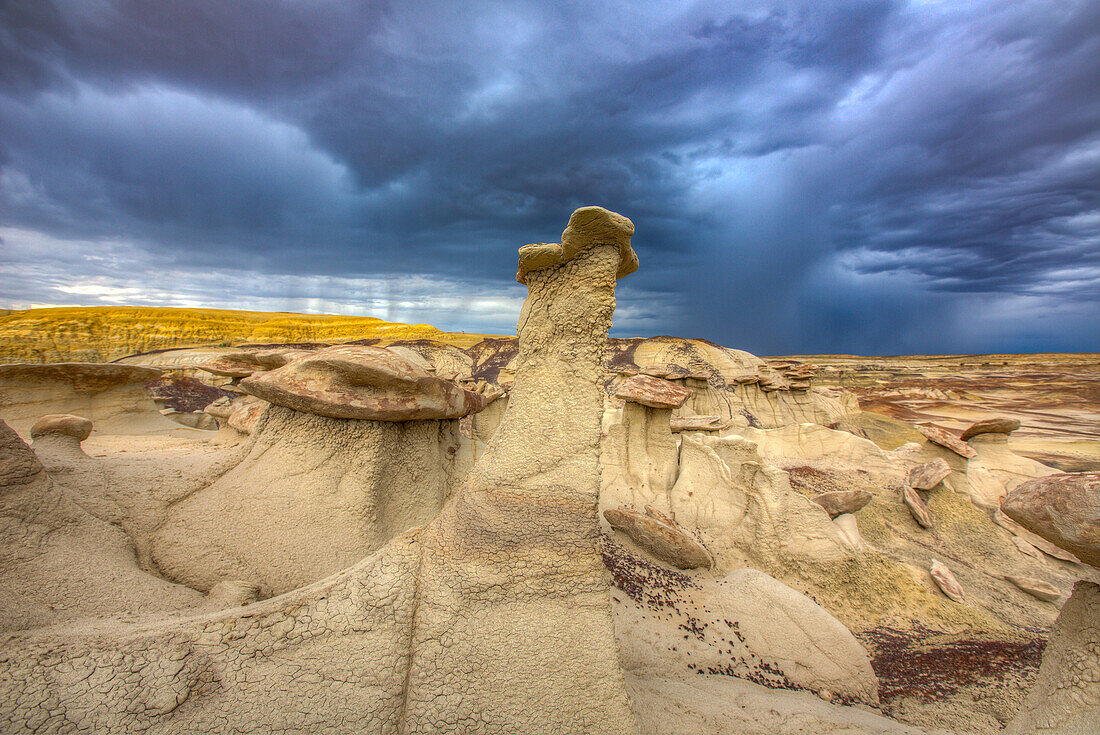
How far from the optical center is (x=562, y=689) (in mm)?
1835

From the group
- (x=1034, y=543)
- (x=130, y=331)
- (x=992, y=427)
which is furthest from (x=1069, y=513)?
(x=130, y=331)

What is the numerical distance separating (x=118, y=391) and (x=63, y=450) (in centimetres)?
340

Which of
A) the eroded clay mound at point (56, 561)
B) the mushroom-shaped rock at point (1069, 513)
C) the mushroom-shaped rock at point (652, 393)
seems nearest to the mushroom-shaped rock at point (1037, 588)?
the mushroom-shaped rock at point (652, 393)

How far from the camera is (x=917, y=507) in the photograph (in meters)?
6.52

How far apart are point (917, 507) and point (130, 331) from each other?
123 feet

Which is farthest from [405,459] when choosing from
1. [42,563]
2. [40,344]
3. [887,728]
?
[40,344]

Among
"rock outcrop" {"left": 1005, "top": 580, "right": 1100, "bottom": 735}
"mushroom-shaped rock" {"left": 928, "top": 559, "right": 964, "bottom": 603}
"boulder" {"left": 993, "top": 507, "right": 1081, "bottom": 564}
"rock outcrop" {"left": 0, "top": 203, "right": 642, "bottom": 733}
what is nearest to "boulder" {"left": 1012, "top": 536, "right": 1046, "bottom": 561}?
"boulder" {"left": 993, "top": 507, "right": 1081, "bottom": 564}

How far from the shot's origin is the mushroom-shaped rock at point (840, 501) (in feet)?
18.7

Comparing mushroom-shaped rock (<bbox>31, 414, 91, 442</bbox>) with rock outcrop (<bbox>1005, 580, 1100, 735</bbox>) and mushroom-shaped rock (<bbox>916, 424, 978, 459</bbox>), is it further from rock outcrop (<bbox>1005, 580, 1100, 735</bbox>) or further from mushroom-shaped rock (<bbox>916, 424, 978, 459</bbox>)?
mushroom-shaped rock (<bbox>916, 424, 978, 459</bbox>)

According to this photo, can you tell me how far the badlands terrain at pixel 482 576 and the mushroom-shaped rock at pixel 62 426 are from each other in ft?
0.08

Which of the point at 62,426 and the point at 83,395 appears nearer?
the point at 62,426

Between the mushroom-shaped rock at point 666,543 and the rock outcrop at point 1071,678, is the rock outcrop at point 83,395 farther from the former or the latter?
the rock outcrop at point 1071,678

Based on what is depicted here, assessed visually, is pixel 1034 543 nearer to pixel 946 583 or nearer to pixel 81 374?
pixel 946 583

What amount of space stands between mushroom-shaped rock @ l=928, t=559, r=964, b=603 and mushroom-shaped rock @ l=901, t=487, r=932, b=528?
151 centimetres
